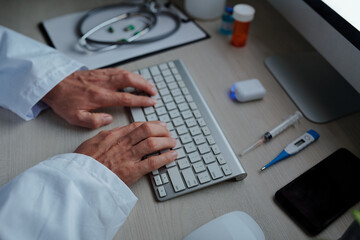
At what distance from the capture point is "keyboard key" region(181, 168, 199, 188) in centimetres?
48

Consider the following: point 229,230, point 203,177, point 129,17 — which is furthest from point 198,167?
Answer: point 129,17

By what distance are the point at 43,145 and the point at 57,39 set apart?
0.32 meters

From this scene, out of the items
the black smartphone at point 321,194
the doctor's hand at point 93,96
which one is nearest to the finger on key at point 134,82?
the doctor's hand at point 93,96

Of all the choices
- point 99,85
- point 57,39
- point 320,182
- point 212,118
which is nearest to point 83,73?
point 99,85

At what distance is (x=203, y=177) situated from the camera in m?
0.49

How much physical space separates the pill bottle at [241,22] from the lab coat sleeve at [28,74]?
37 cm

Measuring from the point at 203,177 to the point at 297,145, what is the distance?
19 cm

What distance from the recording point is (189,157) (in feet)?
1.69

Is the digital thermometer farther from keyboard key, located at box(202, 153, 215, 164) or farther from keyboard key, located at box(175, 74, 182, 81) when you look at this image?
keyboard key, located at box(175, 74, 182, 81)

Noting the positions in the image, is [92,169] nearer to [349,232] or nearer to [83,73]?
[83,73]

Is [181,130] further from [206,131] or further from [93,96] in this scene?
[93,96]

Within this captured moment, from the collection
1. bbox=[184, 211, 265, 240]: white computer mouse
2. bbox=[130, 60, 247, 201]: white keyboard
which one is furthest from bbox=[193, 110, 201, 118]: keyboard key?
bbox=[184, 211, 265, 240]: white computer mouse

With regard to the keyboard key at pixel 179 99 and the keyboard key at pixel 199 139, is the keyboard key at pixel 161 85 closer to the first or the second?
the keyboard key at pixel 179 99

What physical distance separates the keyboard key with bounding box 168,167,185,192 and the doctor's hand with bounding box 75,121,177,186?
0.02 m
